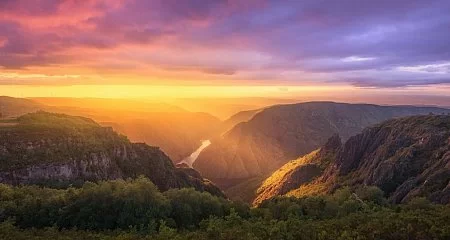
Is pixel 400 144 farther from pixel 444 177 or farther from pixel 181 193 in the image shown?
pixel 181 193

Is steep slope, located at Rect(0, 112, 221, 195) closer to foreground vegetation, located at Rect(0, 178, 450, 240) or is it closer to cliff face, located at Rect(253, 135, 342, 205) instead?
foreground vegetation, located at Rect(0, 178, 450, 240)

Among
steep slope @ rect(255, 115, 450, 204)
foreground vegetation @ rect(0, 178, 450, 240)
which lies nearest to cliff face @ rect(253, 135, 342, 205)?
steep slope @ rect(255, 115, 450, 204)

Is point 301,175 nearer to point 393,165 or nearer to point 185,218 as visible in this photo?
point 393,165

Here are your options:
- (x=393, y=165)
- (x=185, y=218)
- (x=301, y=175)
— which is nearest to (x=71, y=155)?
(x=185, y=218)

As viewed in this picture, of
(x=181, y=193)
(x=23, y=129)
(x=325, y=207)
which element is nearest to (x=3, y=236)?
(x=181, y=193)

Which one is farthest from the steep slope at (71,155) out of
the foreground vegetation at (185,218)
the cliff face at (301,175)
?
the cliff face at (301,175)
